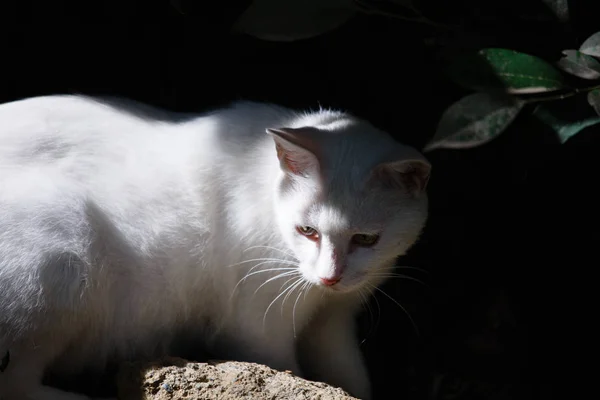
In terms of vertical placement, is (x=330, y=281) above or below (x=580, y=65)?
below

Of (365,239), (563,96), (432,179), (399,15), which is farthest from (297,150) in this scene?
(432,179)

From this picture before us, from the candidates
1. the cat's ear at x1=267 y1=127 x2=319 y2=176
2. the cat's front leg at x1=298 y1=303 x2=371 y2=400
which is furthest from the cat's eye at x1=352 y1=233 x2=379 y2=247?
the cat's front leg at x1=298 y1=303 x2=371 y2=400

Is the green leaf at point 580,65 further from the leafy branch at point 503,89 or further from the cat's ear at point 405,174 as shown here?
the cat's ear at point 405,174

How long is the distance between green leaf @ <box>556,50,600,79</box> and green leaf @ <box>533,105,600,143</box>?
15cm

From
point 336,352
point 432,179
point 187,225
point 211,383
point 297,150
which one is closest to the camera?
point 211,383

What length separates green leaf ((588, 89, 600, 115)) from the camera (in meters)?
2.74

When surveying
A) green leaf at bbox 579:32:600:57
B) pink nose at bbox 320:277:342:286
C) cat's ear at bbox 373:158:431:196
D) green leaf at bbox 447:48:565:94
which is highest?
green leaf at bbox 579:32:600:57

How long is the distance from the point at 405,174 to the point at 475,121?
1.05ft

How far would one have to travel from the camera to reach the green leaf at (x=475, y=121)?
2.77 m

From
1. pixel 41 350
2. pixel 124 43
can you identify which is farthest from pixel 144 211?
pixel 124 43

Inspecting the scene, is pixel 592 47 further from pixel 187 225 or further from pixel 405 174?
pixel 187 225

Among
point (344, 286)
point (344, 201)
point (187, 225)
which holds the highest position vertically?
point (344, 201)

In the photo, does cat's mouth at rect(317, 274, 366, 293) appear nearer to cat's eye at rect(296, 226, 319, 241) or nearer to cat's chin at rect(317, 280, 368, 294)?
cat's chin at rect(317, 280, 368, 294)

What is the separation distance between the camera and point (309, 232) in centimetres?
295
